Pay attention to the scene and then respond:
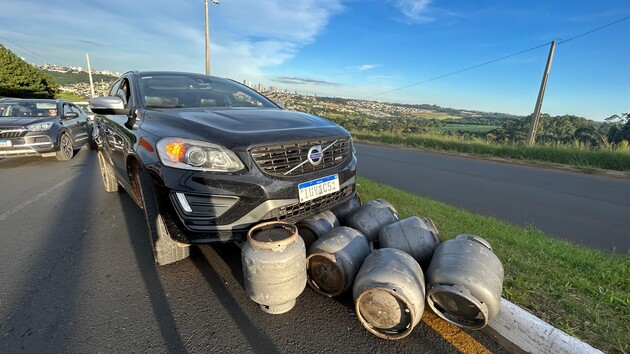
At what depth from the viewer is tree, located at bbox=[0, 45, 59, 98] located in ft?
90.4

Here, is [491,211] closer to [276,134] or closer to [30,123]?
[276,134]

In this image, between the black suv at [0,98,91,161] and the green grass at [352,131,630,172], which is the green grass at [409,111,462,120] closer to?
the green grass at [352,131,630,172]

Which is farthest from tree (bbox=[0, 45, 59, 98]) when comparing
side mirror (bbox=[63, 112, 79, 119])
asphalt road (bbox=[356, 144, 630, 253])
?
asphalt road (bbox=[356, 144, 630, 253])

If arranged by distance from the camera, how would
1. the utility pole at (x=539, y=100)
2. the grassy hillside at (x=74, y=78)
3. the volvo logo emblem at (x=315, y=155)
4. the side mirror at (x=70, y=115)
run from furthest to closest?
1. the grassy hillside at (x=74, y=78)
2. the utility pole at (x=539, y=100)
3. the side mirror at (x=70, y=115)
4. the volvo logo emblem at (x=315, y=155)

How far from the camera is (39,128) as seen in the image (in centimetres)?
717

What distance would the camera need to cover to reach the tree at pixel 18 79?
27.5 meters

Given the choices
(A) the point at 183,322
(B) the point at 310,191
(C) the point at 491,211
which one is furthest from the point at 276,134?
(C) the point at 491,211

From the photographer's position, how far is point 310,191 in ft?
8.03

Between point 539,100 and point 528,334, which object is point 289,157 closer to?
point 528,334

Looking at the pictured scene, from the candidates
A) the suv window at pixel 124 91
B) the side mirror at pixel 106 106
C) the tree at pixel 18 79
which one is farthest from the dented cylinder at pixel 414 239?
the tree at pixel 18 79

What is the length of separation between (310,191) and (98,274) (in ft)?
6.57

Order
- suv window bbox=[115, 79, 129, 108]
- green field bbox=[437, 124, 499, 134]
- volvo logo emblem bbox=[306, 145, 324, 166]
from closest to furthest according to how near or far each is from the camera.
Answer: volvo logo emblem bbox=[306, 145, 324, 166]
suv window bbox=[115, 79, 129, 108]
green field bbox=[437, 124, 499, 134]

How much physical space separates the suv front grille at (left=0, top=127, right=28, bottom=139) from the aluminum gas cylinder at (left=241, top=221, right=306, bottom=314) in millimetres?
8022

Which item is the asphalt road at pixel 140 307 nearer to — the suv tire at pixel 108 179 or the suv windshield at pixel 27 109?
the suv tire at pixel 108 179
